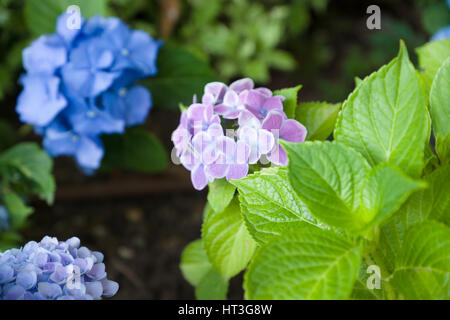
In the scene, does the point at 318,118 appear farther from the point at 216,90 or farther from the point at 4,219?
the point at 4,219

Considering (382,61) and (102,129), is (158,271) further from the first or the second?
(382,61)

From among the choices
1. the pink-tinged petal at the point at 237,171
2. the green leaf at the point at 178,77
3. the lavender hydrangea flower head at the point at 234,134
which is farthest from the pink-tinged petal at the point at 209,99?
the green leaf at the point at 178,77

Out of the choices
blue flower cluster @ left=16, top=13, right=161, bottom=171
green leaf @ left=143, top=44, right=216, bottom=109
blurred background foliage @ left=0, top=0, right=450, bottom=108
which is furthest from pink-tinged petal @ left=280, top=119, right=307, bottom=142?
blurred background foliage @ left=0, top=0, right=450, bottom=108

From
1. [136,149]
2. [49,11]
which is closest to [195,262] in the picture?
[136,149]

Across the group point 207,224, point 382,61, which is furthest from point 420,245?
point 382,61

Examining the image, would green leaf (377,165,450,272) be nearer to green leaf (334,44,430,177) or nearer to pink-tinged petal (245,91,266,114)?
green leaf (334,44,430,177)
